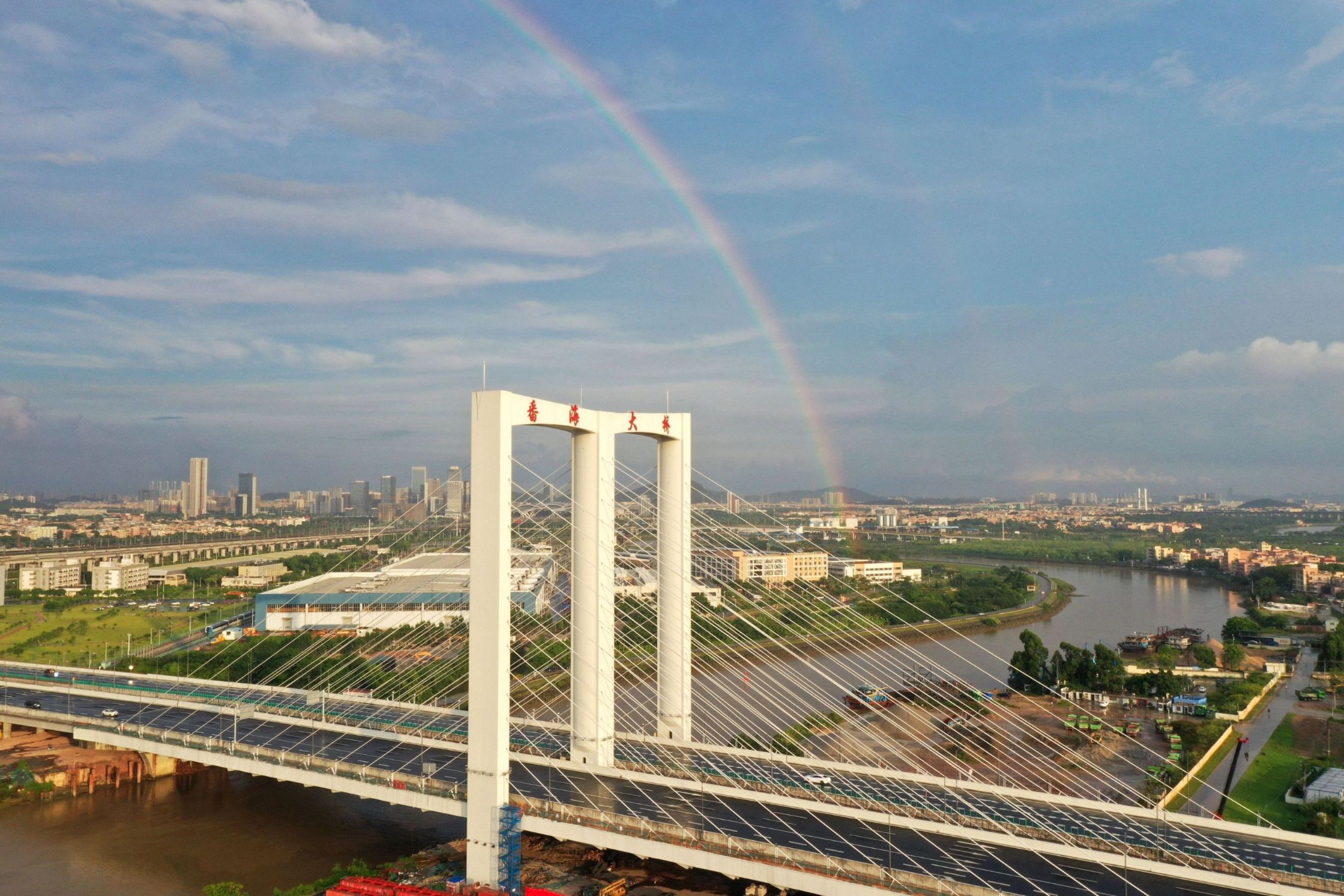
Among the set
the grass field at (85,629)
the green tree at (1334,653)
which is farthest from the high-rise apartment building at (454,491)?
the green tree at (1334,653)

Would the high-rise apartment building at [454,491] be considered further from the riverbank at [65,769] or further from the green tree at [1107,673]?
the green tree at [1107,673]

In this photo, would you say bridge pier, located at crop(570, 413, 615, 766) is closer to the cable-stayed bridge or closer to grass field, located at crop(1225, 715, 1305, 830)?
the cable-stayed bridge

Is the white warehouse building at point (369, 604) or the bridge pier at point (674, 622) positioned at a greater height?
the bridge pier at point (674, 622)

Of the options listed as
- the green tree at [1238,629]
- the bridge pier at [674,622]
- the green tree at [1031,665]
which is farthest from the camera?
the green tree at [1238,629]

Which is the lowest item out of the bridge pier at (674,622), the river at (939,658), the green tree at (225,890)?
the river at (939,658)

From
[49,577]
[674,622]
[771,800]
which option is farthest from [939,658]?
[49,577]

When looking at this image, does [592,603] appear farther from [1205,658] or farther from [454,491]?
[454,491]
